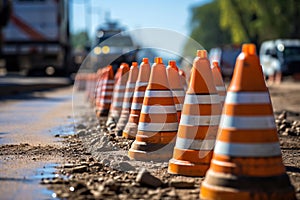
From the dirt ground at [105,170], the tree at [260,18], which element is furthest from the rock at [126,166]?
the tree at [260,18]

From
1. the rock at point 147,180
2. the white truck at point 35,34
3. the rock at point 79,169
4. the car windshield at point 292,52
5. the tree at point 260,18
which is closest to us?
the rock at point 147,180

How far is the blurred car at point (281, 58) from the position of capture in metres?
40.2

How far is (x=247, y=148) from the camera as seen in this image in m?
5.39

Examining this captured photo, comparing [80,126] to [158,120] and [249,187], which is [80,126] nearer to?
[158,120]

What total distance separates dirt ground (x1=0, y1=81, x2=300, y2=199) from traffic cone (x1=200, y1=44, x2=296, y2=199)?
18.6 inches

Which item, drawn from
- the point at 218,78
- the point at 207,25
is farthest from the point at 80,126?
the point at 207,25

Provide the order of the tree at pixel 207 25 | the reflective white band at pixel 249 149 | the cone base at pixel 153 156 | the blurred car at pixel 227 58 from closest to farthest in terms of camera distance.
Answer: the reflective white band at pixel 249 149 → the cone base at pixel 153 156 → the blurred car at pixel 227 58 → the tree at pixel 207 25

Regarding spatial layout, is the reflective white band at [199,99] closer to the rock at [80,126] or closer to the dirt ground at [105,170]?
the dirt ground at [105,170]

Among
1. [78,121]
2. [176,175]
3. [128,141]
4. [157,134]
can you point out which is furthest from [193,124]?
[78,121]

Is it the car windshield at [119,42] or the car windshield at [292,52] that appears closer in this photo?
the car windshield at [119,42]

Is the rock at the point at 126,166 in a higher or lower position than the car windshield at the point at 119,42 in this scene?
lower

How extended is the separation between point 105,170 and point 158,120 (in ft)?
3.70

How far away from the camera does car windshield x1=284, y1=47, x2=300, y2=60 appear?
4103 cm

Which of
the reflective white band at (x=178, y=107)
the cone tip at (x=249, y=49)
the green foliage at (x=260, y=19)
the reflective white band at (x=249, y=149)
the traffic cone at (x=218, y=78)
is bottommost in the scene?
the reflective white band at (x=249, y=149)
